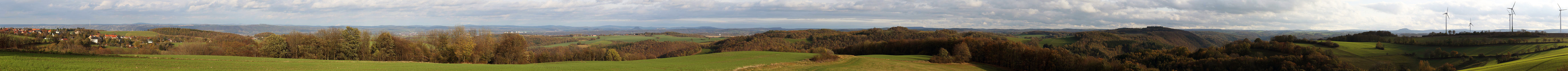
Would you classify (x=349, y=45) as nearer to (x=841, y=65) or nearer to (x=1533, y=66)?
(x=841, y=65)

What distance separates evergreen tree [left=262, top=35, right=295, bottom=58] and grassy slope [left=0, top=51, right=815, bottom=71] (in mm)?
12069

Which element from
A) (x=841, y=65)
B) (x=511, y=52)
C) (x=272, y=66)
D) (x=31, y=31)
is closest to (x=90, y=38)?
(x=31, y=31)

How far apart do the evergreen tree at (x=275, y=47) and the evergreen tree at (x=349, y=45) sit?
12.9 feet

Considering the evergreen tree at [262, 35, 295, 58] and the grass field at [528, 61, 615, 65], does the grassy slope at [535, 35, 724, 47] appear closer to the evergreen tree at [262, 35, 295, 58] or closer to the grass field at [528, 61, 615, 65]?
the evergreen tree at [262, 35, 295, 58]

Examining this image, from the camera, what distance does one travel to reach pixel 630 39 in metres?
134

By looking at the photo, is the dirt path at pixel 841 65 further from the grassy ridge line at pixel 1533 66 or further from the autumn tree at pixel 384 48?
the autumn tree at pixel 384 48

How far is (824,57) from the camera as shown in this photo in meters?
55.3

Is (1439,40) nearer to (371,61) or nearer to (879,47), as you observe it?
(879,47)

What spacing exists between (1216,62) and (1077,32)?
69.8 meters

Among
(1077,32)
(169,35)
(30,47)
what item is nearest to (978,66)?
(30,47)

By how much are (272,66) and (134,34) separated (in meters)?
88.2

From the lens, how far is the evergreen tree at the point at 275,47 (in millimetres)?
43312

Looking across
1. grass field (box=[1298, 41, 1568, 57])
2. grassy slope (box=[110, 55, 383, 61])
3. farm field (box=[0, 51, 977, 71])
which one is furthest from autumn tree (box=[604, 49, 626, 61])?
grass field (box=[1298, 41, 1568, 57])

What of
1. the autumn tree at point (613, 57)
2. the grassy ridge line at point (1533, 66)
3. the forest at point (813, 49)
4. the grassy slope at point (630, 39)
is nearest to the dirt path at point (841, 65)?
the forest at point (813, 49)
